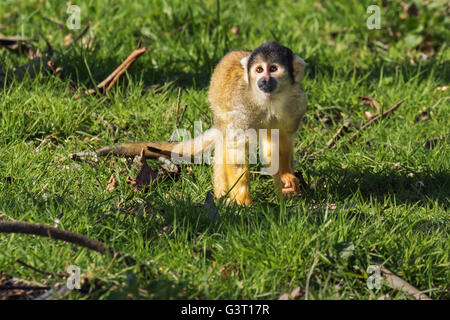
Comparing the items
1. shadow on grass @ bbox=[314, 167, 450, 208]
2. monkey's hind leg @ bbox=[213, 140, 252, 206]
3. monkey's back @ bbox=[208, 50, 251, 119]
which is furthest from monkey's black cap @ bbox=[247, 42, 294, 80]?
shadow on grass @ bbox=[314, 167, 450, 208]

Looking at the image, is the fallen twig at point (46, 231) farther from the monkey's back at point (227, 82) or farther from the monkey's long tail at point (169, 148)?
the monkey's back at point (227, 82)

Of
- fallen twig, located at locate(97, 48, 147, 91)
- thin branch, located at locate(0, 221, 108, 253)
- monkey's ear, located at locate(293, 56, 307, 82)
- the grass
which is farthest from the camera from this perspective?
fallen twig, located at locate(97, 48, 147, 91)

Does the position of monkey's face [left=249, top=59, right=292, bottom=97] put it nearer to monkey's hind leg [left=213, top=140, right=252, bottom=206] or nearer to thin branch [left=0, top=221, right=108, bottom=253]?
monkey's hind leg [left=213, top=140, right=252, bottom=206]

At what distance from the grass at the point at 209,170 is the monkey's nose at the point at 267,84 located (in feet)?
2.14

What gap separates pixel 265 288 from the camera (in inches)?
107

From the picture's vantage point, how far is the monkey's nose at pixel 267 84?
11.5ft

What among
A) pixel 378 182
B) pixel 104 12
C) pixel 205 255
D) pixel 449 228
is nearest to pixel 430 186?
pixel 378 182

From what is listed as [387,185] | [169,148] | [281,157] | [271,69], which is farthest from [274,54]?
[387,185]

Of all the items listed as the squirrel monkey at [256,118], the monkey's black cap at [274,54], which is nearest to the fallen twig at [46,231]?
the squirrel monkey at [256,118]

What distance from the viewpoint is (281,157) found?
391cm

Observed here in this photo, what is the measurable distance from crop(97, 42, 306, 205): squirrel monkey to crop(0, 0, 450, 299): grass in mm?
140

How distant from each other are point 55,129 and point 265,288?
7.20ft

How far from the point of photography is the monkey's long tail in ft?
12.9

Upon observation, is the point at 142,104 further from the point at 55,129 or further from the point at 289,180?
the point at 289,180
